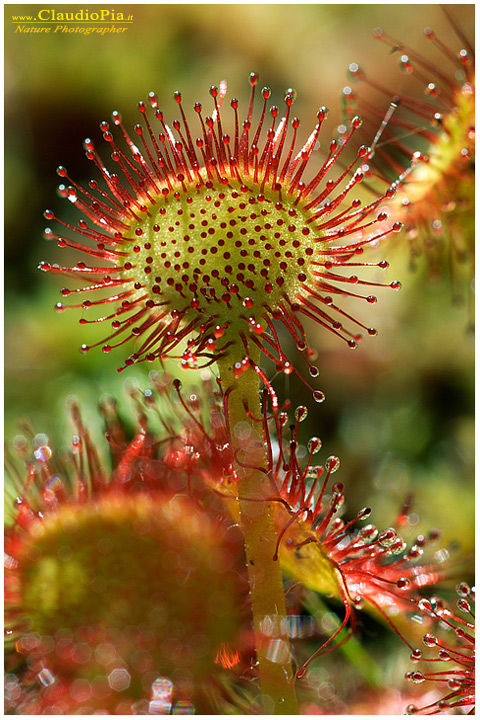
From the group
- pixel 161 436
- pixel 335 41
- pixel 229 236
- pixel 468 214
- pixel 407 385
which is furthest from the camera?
pixel 335 41

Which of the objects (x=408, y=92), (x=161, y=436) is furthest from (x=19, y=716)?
(x=408, y=92)

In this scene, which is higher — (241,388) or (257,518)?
(241,388)

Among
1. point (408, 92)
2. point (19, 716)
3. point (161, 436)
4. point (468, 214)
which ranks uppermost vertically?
point (408, 92)

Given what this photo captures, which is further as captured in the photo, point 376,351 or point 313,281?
point 376,351

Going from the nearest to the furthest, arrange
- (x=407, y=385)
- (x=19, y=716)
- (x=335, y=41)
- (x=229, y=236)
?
(x=229, y=236), (x=19, y=716), (x=407, y=385), (x=335, y=41)

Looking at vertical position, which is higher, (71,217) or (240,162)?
(71,217)

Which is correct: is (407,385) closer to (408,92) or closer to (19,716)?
(408,92)
